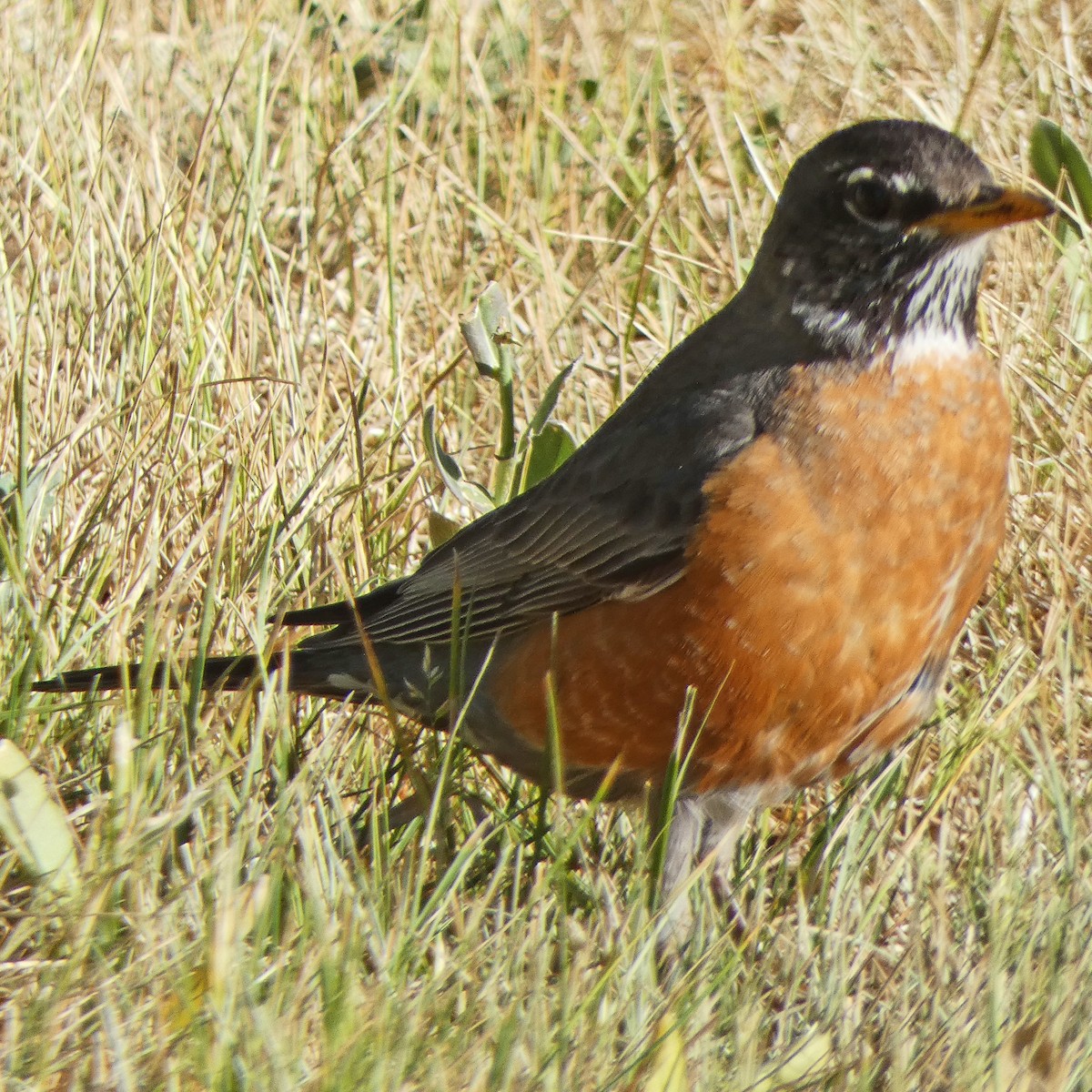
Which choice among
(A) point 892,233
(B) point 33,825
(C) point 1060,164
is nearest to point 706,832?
(A) point 892,233

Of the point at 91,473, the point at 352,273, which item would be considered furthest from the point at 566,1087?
the point at 352,273

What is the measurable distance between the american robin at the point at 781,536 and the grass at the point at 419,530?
141 mm

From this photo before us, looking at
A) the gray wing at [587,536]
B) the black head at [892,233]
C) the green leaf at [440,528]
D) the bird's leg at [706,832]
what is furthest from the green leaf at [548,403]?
the bird's leg at [706,832]

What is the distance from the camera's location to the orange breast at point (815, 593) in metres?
2.95

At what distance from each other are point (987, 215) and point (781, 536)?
2.14 feet

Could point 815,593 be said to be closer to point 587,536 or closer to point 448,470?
point 587,536

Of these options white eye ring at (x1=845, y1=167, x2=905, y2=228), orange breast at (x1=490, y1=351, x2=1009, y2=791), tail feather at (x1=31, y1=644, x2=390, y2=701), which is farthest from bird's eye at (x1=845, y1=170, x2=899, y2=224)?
tail feather at (x1=31, y1=644, x2=390, y2=701)

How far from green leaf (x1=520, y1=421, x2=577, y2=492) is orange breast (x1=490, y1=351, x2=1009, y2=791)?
0.68 meters

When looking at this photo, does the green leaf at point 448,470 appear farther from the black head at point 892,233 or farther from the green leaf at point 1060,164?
the green leaf at point 1060,164

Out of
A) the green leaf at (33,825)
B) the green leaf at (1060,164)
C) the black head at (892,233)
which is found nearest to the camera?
the green leaf at (33,825)

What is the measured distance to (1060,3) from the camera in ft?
17.0

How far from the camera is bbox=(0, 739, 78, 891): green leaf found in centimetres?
250

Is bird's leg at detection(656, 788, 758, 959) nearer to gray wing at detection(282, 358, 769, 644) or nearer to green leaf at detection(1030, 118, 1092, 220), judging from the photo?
gray wing at detection(282, 358, 769, 644)

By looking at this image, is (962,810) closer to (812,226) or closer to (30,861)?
(812,226)
